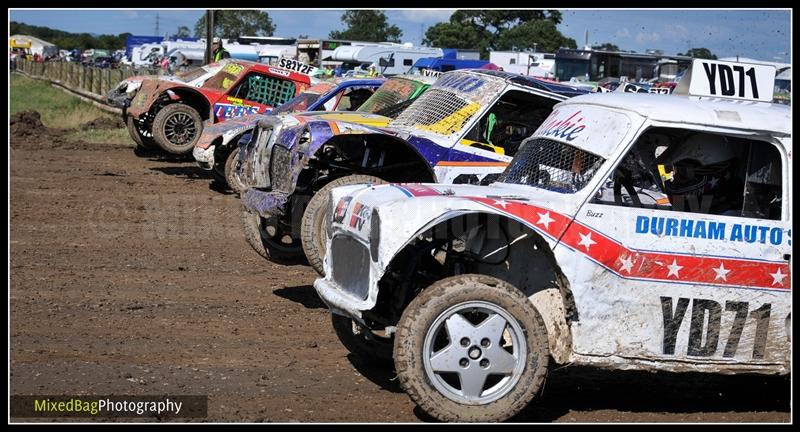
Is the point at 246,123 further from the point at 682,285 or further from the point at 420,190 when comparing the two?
the point at 682,285

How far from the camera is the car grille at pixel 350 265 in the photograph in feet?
18.2

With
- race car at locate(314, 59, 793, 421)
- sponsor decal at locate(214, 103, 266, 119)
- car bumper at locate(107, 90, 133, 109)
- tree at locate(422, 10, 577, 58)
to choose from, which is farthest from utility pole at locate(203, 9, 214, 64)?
tree at locate(422, 10, 577, 58)

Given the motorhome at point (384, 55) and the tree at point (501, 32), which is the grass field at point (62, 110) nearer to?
the motorhome at point (384, 55)

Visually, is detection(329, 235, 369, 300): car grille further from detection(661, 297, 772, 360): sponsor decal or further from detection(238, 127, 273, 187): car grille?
detection(238, 127, 273, 187): car grille

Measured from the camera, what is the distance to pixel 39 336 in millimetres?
6875

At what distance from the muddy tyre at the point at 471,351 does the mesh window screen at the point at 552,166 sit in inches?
35.1

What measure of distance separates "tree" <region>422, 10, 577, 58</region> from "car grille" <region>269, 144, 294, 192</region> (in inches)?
2099

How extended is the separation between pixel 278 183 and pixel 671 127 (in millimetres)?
4069

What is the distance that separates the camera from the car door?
17.8 feet

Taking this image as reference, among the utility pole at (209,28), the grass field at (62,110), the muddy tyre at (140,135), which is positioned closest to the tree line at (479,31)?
the grass field at (62,110)

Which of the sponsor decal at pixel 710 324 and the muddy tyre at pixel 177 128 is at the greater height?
the muddy tyre at pixel 177 128

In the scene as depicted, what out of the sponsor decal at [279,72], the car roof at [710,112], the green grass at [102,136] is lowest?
the green grass at [102,136]

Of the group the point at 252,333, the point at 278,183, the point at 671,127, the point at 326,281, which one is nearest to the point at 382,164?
the point at 278,183

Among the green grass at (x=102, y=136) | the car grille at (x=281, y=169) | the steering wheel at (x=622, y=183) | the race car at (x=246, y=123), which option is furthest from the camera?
the green grass at (x=102, y=136)
